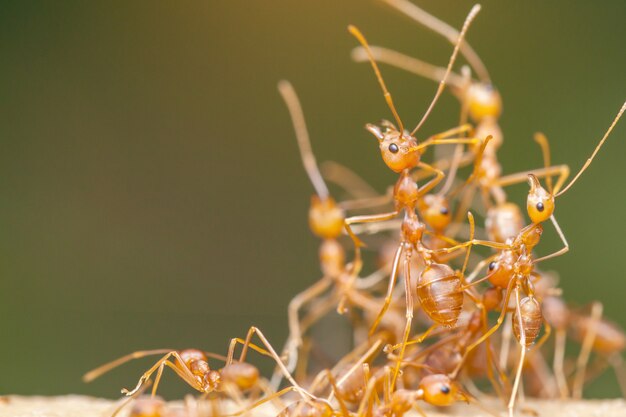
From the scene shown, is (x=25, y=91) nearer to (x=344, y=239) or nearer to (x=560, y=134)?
(x=344, y=239)

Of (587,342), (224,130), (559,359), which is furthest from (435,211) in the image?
(224,130)

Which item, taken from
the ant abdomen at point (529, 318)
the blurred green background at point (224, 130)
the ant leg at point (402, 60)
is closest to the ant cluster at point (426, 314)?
the ant abdomen at point (529, 318)

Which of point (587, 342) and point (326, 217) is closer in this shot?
point (326, 217)

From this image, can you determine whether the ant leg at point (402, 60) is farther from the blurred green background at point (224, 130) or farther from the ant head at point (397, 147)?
the ant head at point (397, 147)

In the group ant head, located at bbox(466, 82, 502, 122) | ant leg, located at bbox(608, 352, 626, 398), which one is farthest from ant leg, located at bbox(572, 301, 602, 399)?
ant head, located at bbox(466, 82, 502, 122)

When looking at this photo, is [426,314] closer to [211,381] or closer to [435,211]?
[435,211]

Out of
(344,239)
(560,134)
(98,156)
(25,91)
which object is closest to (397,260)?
(344,239)
